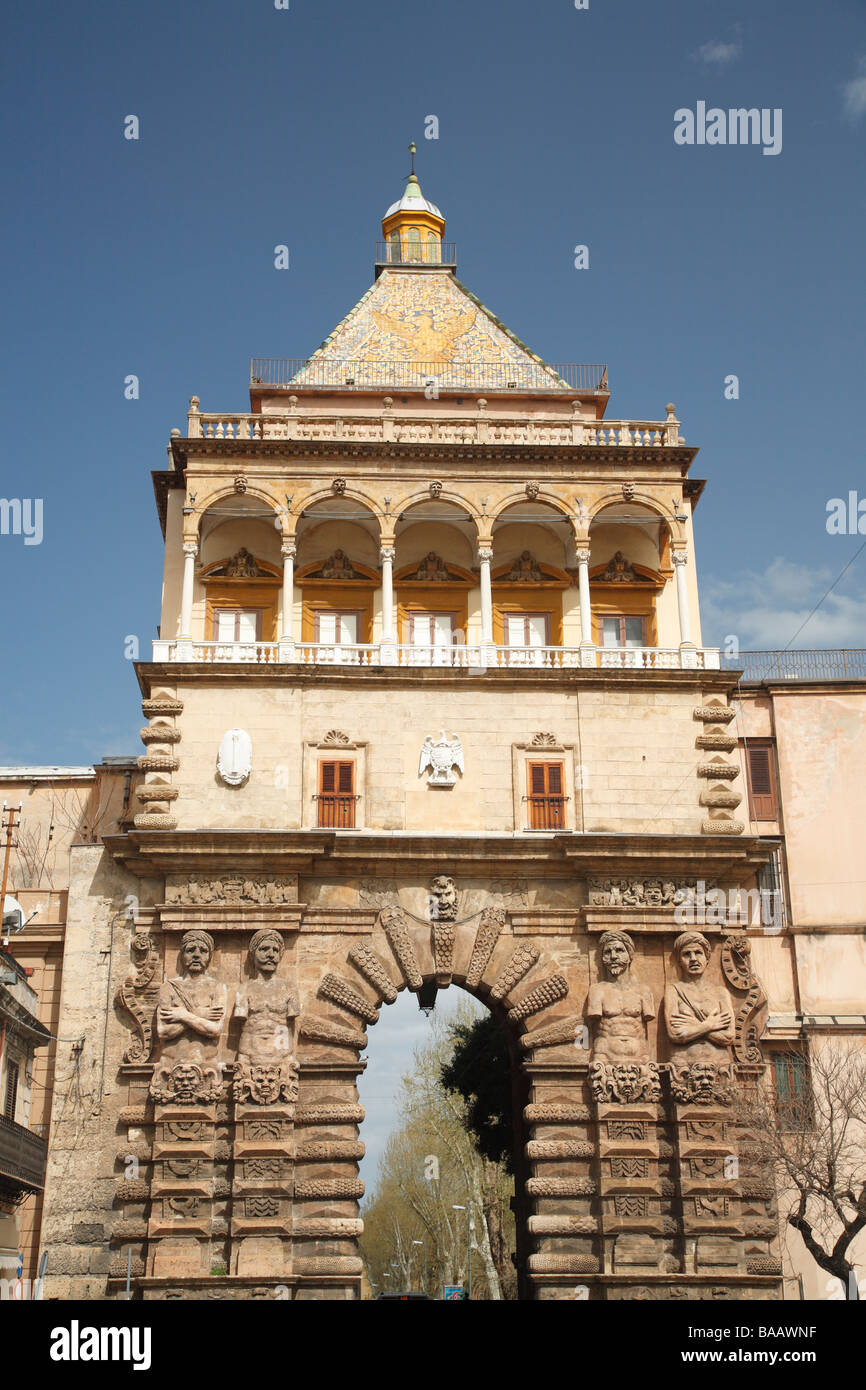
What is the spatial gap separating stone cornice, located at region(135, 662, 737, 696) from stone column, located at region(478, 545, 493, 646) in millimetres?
1227

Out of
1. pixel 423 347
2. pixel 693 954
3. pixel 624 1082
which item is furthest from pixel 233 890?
pixel 423 347

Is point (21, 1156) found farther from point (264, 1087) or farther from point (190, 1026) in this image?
point (264, 1087)

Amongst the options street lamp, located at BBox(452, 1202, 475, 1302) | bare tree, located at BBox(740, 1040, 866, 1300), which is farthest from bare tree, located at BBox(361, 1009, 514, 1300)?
bare tree, located at BBox(740, 1040, 866, 1300)

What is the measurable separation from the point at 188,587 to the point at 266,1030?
9250 millimetres

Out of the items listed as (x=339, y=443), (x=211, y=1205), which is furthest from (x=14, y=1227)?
(x=339, y=443)

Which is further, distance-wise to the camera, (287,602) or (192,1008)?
(287,602)

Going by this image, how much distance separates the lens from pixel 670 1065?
26250 millimetres

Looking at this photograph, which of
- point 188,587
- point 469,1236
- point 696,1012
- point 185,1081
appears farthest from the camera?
point 469,1236

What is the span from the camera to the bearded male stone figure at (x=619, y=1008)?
26.3 metres

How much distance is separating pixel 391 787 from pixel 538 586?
6506mm

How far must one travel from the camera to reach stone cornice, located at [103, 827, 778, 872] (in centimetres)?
2680

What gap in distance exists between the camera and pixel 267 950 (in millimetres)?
26250
